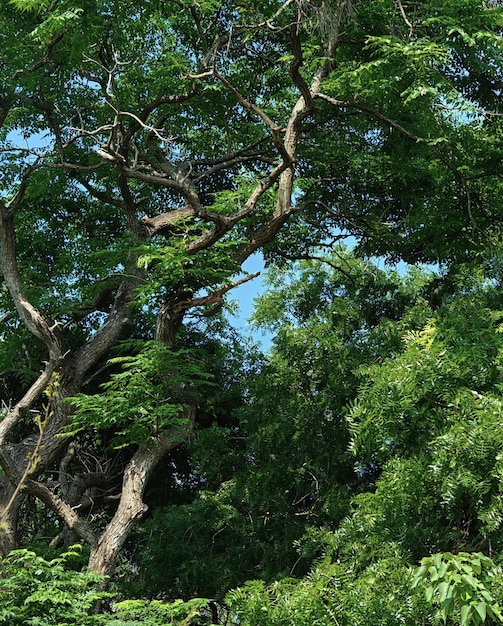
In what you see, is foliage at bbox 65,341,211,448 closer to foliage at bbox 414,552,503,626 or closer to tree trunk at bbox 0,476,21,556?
tree trunk at bbox 0,476,21,556

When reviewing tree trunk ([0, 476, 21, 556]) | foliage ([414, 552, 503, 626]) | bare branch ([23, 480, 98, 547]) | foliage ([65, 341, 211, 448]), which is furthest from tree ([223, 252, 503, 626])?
tree trunk ([0, 476, 21, 556])

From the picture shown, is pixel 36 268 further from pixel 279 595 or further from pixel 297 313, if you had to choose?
pixel 279 595

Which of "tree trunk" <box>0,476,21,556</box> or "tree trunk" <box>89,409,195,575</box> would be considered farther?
"tree trunk" <box>0,476,21,556</box>

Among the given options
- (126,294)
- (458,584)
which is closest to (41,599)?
(458,584)

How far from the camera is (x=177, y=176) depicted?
39.0 feet

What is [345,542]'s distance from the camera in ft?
26.9

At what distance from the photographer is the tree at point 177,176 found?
9.25m

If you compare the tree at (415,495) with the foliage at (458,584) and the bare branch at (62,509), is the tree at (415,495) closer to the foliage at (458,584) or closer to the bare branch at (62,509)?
the foliage at (458,584)

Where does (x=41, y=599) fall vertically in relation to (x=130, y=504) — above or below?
below

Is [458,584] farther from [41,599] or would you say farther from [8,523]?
[8,523]

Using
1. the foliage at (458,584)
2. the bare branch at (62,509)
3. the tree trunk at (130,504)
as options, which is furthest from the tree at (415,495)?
the bare branch at (62,509)

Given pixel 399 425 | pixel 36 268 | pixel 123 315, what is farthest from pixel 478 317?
pixel 36 268

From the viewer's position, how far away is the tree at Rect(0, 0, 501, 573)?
30.3 feet

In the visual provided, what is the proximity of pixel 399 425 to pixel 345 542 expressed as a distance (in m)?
1.80
